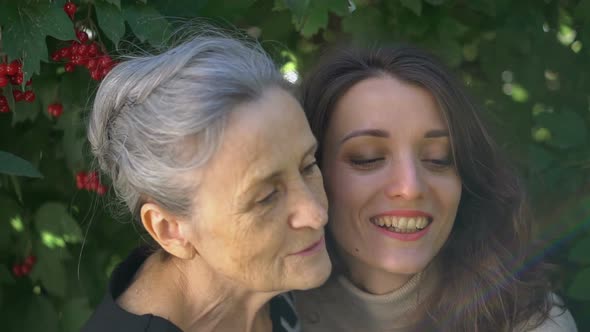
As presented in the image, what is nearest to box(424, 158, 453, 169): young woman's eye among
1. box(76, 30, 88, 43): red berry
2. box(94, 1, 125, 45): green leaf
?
box(94, 1, 125, 45): green leaf

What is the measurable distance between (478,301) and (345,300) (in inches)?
17.2

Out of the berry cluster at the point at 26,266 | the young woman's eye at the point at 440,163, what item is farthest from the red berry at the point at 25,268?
the young woman's eye at the point at 440,163

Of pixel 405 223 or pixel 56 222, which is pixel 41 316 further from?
pixel 405 223

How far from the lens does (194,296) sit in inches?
83.0

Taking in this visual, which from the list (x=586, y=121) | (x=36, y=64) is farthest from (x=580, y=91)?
(x=36, y=64)

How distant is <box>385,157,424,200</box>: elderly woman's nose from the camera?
89.4 inches

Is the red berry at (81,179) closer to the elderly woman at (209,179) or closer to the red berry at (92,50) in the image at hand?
the red berry at (92,50)

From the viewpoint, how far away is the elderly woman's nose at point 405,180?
7.45 feet

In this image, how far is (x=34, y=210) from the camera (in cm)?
297

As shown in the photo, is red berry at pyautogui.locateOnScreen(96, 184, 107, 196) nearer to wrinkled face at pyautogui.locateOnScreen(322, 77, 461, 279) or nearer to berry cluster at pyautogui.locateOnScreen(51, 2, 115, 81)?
berry cluster at pyautogui.locateOnScreen(51, 2, 115, 81)

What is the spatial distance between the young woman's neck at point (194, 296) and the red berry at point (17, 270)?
98 cm

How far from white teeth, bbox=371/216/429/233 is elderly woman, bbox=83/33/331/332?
13.9 inches

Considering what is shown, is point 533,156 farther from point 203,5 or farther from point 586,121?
Result: point 203,5

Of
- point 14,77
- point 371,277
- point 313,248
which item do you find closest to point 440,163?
point 371,277
